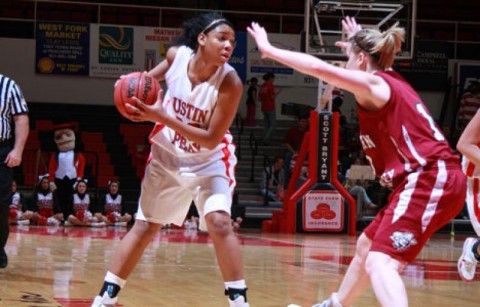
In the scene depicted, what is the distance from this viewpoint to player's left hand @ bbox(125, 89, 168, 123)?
15.2ft

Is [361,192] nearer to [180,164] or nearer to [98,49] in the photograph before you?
[98,49]

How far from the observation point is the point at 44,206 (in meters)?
14.7

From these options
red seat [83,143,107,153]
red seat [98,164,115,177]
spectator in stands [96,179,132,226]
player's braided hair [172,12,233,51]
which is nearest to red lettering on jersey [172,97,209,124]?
player's braided hair [172,12,233,51]

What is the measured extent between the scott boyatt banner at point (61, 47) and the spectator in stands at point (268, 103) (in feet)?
13.2

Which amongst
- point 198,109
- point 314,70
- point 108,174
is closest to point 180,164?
point 198,109

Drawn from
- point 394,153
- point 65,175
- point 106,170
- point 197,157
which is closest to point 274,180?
point 106,170

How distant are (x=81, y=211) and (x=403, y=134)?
10940mm

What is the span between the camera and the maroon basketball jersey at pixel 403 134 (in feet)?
14.2

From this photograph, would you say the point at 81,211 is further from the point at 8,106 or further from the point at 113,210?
the point at 8,106

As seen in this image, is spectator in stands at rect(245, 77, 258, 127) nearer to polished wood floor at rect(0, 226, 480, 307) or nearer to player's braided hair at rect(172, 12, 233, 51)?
polished wood floor at rect(0, 226, 480, 307)

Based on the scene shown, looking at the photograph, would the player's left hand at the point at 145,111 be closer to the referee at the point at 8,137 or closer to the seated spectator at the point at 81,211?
the referee at the point at 8,137

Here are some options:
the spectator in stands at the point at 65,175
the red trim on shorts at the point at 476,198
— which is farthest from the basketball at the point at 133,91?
the spectator in stands at the point at 65,175

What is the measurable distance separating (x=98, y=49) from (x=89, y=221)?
6782mm

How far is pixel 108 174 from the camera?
18516mm
